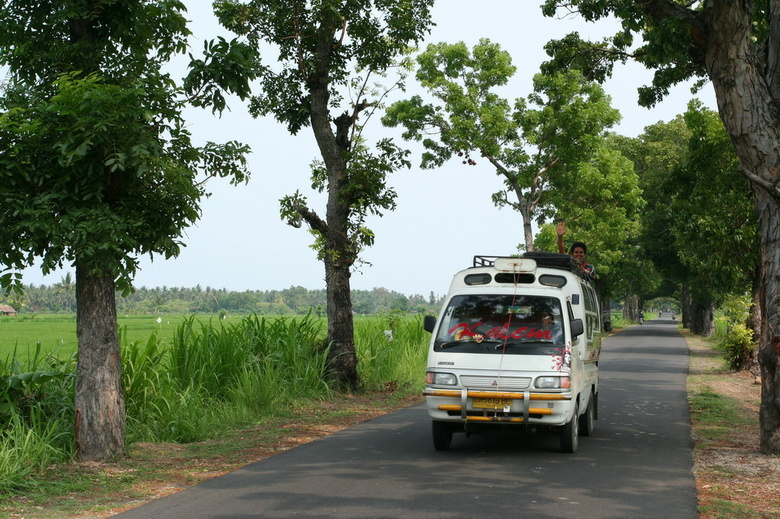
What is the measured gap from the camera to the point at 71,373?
32.9 feet

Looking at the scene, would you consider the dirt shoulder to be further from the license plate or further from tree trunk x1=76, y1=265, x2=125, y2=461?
the license plate

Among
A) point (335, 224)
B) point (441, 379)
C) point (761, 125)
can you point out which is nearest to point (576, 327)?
point (441, 379)

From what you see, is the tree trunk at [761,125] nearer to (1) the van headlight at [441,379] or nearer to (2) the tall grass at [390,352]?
(1) the van headlight at [441,379]

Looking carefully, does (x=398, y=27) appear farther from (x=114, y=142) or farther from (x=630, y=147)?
(x=630, y=147)

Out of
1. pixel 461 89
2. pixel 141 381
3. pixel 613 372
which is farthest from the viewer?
pixel 461 89

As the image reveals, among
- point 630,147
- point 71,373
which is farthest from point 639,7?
point 630,147

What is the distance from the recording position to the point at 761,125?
9773mm

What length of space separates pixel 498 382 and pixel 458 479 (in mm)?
1381

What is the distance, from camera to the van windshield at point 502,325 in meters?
9.40

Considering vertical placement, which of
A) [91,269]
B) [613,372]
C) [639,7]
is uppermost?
[639,7]

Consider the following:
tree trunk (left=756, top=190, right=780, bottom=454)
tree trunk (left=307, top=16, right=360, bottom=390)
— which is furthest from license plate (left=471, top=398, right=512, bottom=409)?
tree trunk (left=307, top=16, right=360, bottom=390)

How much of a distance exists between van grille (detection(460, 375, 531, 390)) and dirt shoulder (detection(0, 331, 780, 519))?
6.66 ft

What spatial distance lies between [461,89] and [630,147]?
21.7m

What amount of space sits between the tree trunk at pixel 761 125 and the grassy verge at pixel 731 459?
68 centimetres
